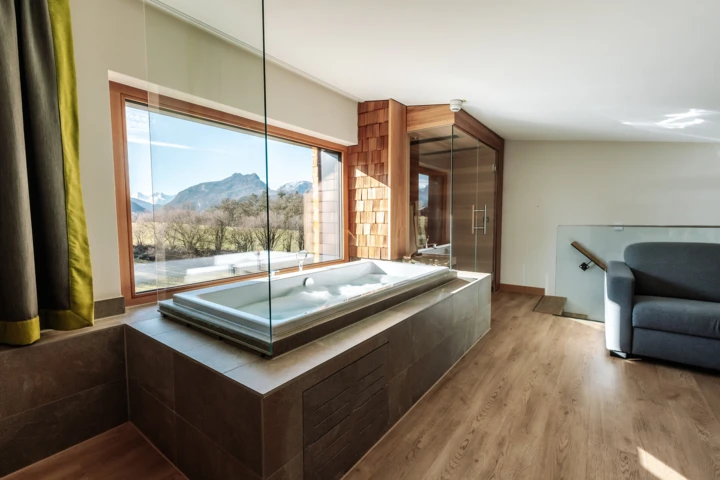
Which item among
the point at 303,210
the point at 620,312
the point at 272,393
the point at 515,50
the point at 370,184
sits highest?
the point at 515,50

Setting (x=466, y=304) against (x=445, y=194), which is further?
(x=445, y=194)

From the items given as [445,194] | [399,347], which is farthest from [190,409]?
[445,194]

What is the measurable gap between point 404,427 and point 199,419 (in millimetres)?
1017

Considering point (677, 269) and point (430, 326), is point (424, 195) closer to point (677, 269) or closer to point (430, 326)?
point (430, 326)

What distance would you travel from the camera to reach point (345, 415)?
58.8 inches

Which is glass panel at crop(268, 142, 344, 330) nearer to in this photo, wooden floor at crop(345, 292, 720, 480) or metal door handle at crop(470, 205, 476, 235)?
wooden floor at crop(345, 292, 720, 480)

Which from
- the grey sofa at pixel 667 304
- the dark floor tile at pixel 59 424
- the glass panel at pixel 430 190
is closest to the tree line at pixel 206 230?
the dark floor tile at pixel 59 424

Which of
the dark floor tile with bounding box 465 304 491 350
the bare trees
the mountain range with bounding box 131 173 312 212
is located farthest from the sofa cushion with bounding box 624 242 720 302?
the bare trees

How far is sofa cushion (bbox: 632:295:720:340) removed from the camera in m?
2.38

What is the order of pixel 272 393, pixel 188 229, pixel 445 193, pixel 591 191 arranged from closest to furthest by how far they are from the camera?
pixel 272 393 < pixel 188 229 < pixel 445 193 < pixel 591 191

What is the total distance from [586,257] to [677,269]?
103 centimetres

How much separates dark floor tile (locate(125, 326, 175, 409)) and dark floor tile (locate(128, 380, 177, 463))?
4 centimetres

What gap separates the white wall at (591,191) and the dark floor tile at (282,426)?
4.27 metres

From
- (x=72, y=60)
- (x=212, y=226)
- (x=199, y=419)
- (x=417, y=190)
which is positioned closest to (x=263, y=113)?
(x=212, y=226)
